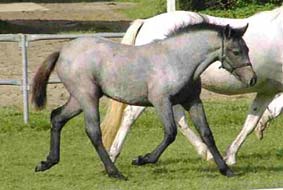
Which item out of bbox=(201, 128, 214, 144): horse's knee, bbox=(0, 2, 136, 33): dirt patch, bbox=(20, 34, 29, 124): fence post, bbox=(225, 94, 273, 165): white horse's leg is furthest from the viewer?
bbox=(0, 2, 136, 33): dirt patch

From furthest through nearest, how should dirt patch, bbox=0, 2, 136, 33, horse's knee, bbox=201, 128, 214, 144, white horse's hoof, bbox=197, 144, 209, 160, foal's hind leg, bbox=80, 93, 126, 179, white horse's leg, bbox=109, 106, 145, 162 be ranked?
dirt patch, bbox=0, 2, 136, 33 < white horse's hoof, bbox=197, 144, 209, 160 < white horse's leg, bbox=109, 106, 145, 162 < horse's knee, bbox=201, 128, 214, 144 < foal's hind leg, bbox=80, 93, 126, 179

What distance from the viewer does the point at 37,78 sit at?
384 inches

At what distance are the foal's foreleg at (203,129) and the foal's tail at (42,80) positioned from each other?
1.23m

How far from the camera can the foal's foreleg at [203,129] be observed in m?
9.62

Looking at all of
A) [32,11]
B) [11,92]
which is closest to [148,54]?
[11,92]

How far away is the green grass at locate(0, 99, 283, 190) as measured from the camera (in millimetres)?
9367

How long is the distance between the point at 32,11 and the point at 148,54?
26.7m

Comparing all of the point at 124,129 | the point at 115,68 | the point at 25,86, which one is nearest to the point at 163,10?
the point at 25,86

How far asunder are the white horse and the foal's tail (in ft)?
3.18

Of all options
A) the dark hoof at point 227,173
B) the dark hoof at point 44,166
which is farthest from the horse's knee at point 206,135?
the dark hoof at point 44,166

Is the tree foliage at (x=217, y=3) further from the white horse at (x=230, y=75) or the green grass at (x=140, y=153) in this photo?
the white horse at (x=230, y=75)

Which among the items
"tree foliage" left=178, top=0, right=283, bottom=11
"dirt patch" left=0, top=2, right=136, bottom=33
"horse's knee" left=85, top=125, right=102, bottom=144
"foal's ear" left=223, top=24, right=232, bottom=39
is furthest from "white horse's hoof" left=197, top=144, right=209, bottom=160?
"tree foliage" left=178, top=0, right=283, bottom=11

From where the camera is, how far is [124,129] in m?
10.7

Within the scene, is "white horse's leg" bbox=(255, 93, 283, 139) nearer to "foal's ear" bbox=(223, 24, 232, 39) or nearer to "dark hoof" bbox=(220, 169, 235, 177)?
"dark hoof" bbox=(220, 169, 235, 177)
